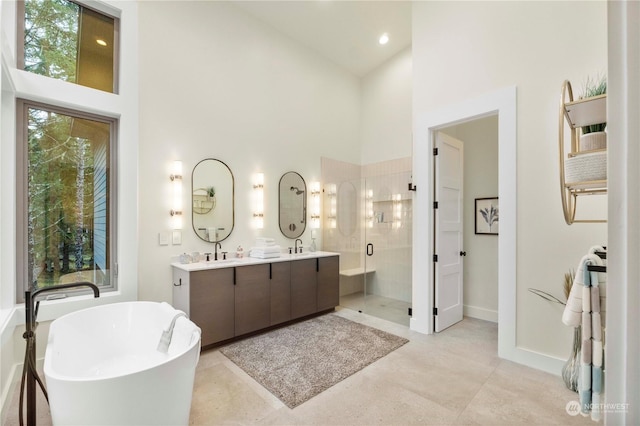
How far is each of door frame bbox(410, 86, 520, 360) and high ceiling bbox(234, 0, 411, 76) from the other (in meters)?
1.65

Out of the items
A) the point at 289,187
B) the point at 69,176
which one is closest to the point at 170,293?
the point at 69,176

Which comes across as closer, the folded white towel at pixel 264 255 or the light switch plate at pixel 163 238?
the light switch plate at pixel 163 238

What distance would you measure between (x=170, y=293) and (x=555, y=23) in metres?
4.57

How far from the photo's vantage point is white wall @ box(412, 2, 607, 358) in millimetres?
2488

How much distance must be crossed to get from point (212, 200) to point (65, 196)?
1.37 meters

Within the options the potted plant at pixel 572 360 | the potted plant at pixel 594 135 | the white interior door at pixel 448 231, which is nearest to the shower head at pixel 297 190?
the white interior door at pixel 448 231

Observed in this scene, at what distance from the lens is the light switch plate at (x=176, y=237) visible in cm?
330

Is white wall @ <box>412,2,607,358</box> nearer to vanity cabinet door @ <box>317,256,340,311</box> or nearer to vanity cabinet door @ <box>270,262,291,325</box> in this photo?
vanity cabinet door @ <box>317,256,340,311</box>

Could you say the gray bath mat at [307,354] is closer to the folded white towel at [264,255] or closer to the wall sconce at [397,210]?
the folded white towel at [264,255]

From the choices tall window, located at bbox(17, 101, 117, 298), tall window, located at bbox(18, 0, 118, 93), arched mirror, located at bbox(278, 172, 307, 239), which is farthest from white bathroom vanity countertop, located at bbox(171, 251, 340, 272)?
tall window, located at bbox(18, 0, 118, 93)

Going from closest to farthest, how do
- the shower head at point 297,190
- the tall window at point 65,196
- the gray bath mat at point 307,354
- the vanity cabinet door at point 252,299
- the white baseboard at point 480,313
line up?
the gray bath mat at point 307,354, the tall window at point 65,196, the vanity cabinet door at point 252,299, the white baseboard at point 480,313, the shower head at point 297,190

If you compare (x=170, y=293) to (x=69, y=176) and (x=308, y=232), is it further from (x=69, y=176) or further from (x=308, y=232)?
(x=308, y=232)

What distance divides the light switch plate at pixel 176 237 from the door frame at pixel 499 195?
9.11 feet

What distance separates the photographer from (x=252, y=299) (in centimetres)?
340
